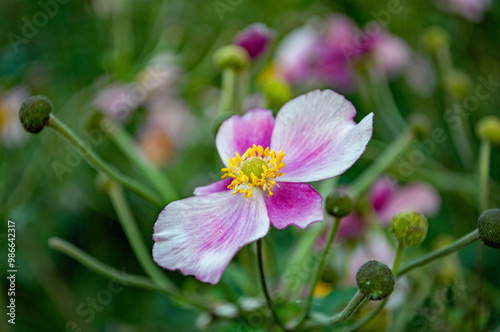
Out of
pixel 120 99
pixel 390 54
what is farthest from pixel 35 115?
pixel 390 54

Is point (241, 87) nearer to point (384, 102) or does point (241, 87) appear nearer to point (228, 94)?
point (228, 94)

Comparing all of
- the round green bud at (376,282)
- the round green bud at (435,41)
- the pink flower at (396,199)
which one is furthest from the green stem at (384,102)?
the round green bud at (376,282)

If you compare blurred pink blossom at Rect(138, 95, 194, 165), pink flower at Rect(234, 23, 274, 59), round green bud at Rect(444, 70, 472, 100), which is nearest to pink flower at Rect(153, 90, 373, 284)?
pink flower at Rect(234, 23, 274, 59)

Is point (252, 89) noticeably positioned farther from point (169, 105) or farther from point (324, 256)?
point (324, 256)

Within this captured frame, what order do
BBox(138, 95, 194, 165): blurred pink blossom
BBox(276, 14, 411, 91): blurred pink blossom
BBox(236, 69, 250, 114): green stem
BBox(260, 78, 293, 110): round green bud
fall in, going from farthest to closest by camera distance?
BBox(138, 95, 194, 165): blurred pink blossom < BBox(276, 14, 411, 91): blurred pink blossom < BBox(236, 69, 250, 114): green stem < BBox(260, 78, 293, 110): round green bud

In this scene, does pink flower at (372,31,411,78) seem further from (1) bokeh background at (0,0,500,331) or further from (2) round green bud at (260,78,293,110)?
(2) round green bud at (260,78,293,110)

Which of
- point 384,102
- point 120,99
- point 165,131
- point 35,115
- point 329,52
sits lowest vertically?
point 384,102
